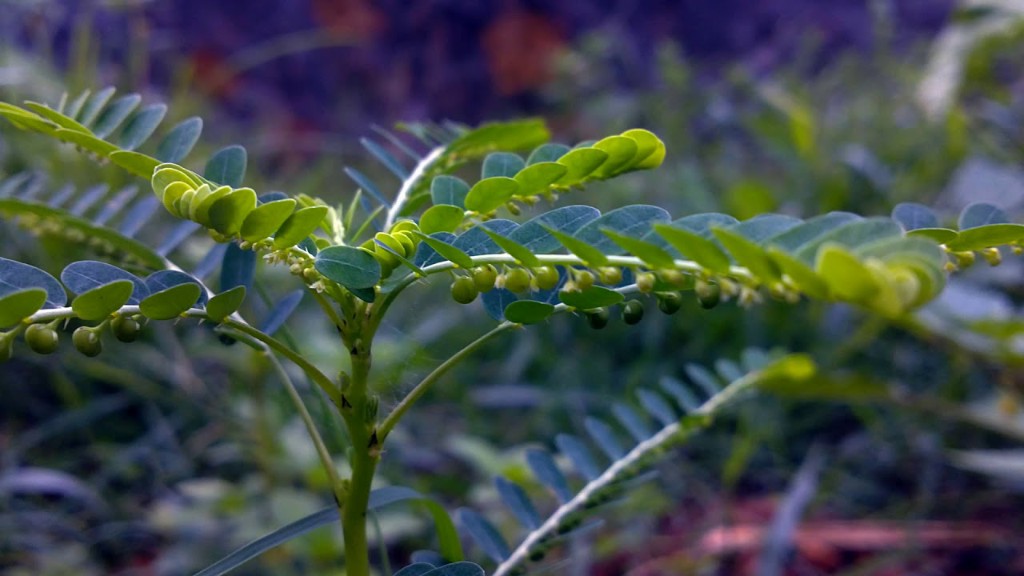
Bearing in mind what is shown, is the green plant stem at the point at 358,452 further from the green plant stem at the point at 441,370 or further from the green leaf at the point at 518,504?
the green leaf at the point at 518,504

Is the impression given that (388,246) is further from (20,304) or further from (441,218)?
(20,304)

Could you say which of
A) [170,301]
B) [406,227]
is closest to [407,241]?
[406,227]

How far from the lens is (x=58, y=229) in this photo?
1.76 ft

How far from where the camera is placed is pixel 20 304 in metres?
0.35

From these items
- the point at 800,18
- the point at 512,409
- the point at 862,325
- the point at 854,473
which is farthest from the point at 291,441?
the point at 800,18

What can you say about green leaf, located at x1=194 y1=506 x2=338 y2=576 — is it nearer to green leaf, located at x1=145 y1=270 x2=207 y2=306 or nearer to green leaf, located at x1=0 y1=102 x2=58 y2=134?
green leaf, located at x1=145 y1=270 x2=207 y2=306

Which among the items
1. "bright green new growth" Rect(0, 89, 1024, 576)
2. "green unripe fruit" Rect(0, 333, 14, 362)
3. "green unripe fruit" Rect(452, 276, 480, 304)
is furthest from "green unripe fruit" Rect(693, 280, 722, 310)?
"green unripe fruit" Rect(0, 333, 14, 362)

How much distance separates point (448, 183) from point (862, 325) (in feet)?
4.21

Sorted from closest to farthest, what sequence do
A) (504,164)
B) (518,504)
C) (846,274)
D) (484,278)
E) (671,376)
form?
1. (846,274)
2. (484,278)
3. (504,164)
4. (518,504)
5. (671,376)

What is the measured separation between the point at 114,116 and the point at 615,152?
32 centimetres

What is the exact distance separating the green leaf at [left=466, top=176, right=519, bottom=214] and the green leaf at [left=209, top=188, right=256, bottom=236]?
0.35ft

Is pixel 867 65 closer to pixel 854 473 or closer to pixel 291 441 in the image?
pixel 854 473

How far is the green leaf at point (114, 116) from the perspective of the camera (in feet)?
1.69

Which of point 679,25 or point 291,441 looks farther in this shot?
point 679,25
